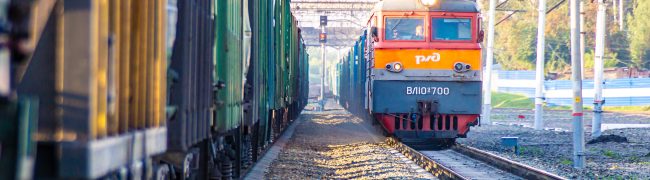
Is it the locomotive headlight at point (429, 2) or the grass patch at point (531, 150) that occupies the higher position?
the locomotive headlight at point (429, 2)

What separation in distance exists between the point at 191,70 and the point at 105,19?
2.70 meters

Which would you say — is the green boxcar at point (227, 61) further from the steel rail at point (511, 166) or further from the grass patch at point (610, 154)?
the grass patch at point (610, 154)

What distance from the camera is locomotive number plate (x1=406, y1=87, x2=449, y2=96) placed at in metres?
18.0

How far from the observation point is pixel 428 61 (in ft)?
59.1

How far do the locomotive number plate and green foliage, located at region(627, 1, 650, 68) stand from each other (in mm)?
45128

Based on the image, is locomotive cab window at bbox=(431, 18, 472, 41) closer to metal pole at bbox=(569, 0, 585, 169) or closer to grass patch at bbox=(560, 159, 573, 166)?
metal pole at bbox=(569, 0, 585, 169)

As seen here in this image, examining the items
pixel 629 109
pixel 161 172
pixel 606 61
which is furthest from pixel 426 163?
pixel 606 61

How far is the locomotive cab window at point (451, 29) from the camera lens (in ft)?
59.5

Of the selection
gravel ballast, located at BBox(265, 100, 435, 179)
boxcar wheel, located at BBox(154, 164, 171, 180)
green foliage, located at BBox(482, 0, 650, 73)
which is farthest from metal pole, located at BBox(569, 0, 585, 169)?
green foliage, located at BBox(482, 0, 650, 73)

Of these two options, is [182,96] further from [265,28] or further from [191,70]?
[265,28]

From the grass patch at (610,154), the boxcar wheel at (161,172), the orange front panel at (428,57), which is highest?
the orange front panel at (428,57)

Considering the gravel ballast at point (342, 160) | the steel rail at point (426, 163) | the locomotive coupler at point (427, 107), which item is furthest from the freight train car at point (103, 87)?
the locomotive coupler at point (427, 107)

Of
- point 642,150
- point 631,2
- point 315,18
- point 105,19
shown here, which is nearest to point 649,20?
point 631,2

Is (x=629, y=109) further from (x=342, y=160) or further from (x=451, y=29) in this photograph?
(x=342, y=160)
